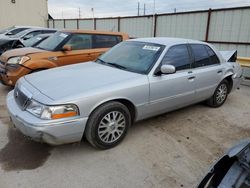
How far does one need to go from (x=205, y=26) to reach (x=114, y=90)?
7552 millimetres

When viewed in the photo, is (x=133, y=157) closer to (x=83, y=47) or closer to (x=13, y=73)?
(x=13, y=73)

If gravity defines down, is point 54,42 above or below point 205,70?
above

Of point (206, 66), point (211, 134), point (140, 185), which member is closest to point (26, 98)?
point (140, 185)

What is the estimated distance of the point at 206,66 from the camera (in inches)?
190

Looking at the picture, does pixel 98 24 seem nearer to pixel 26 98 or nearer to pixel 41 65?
pixel 41 65

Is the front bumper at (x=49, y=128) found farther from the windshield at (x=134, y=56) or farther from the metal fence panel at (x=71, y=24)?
the metal fence panel at (x=71, y=24)

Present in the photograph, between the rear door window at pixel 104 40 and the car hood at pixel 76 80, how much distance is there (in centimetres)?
267

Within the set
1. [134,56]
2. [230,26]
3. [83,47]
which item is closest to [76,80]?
[134,56]

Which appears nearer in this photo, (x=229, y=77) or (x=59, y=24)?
(x=229, y=77)

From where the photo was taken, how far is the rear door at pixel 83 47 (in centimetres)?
612

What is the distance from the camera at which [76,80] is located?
11.6 ft

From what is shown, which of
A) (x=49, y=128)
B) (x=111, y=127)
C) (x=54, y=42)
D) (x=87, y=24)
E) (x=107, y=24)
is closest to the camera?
(x=49, y=128)

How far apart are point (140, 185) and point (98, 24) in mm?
14008

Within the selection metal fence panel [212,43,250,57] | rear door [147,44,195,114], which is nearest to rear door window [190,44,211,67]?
rear door [147,44,195,114]
